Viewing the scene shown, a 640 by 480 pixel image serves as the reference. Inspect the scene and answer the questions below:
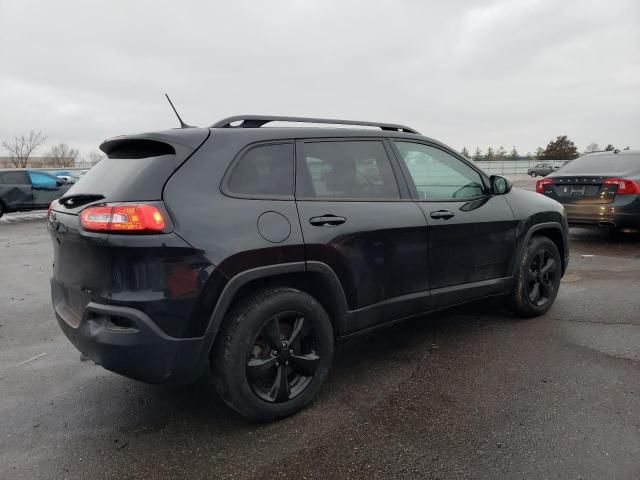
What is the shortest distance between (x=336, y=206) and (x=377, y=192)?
0.43 meters

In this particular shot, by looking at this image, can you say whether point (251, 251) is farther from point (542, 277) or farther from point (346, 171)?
point (542, 277)

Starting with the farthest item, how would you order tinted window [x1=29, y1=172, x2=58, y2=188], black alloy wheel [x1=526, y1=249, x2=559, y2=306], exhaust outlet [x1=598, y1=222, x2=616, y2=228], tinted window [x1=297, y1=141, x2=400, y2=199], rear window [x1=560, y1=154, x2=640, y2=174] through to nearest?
tinted window [x1=29, y1=172, x2=58, y2=188], rear window [x1=560, y1=154, x2=640, y2=174], exhaust outlet [x1=598, y1=222, x2=616, y2=228], black alloy wheel [x1=526, y1=249, x2=559, y2=306], tinted window [x1=297, y1=141, x2=400, y2=199]

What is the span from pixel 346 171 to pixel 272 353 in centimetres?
127

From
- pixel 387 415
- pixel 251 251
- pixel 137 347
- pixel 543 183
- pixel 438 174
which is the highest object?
pixel 438 174

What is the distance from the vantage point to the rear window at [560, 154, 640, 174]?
7.86 meters

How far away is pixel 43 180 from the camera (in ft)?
50.5

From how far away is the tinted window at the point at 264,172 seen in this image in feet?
8.79

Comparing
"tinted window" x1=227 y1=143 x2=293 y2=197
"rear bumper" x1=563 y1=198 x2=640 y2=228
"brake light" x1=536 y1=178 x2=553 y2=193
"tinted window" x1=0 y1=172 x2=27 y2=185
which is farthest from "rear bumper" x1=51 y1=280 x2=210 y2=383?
"tinted window" x1=0 y1=172 x2=27 y2=185

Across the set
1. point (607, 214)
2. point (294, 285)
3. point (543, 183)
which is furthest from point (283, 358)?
point (543, 183)

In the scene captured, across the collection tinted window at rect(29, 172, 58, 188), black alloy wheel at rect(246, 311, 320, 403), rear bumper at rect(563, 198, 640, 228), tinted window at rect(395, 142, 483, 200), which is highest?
tinted window at rect(29, 172, 58, 188)

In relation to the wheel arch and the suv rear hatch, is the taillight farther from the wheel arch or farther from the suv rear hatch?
the suv rear hatch

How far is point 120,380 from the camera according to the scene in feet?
11.0

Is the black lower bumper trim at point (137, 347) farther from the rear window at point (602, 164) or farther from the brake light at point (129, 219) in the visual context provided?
the rear window at point (602, 164)

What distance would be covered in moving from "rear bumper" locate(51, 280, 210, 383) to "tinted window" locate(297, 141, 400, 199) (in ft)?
3.65
